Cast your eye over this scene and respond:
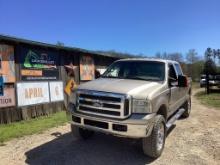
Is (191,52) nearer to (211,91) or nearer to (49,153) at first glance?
(211,91)

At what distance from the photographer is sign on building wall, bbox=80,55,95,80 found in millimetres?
12773

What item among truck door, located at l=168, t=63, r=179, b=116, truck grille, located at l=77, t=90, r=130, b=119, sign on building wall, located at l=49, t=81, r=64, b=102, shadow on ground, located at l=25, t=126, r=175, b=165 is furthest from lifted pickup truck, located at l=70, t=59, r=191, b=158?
sign on building wall, located at l=49, t=81, r=64, b=102

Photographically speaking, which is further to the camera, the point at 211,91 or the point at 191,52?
the point at 191,52

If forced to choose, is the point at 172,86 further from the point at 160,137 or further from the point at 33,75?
the point at 33,75

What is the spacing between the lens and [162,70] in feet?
20.6

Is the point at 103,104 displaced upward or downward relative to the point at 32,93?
upward

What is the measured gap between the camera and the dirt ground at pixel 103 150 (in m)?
5.19

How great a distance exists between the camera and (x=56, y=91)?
10.9m

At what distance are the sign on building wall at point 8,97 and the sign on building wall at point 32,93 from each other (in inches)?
10.8

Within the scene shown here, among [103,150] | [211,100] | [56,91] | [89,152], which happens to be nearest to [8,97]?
[56,91]

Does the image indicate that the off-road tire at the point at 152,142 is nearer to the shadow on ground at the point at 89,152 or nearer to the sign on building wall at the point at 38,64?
the shadow on ground at the point at 89,152

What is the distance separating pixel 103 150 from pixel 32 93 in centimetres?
500

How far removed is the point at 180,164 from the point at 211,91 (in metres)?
18.0

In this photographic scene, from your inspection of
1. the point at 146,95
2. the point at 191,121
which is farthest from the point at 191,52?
the point at 146,95
